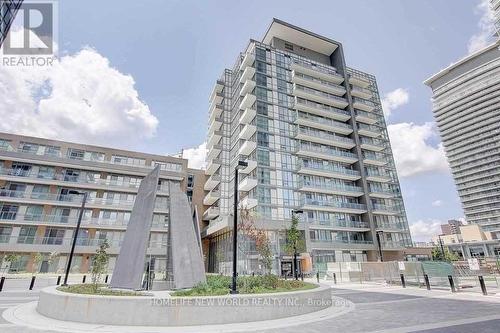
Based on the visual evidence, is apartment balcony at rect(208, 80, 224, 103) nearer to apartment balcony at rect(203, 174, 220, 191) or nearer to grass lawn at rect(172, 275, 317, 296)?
apartment balcony at rect(203, 174, 220, 191)

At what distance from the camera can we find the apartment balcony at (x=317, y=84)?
4922cm

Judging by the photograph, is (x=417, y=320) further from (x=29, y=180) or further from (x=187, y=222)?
(x=29, y=180)

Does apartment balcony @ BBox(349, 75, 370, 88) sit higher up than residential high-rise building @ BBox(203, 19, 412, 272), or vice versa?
apartment balcony @ BBox(349, 75, 370, 88)

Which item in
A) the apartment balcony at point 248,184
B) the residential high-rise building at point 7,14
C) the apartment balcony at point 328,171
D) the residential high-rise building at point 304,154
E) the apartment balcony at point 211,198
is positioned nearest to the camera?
Answer: the residential high-rise building at point 7,14

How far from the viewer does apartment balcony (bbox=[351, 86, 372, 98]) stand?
5393cm

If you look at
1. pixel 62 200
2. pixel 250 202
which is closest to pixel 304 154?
pixel 250 202

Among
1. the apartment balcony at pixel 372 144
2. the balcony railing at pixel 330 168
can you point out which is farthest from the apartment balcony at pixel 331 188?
the apartment balcony at pixel 372 144

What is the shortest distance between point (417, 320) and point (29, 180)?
50.2 metres

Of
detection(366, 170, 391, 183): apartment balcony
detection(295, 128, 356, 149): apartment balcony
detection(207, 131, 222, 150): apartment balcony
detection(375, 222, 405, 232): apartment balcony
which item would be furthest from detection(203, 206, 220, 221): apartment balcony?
detection(366, 170, 391, 183): apartment balcony

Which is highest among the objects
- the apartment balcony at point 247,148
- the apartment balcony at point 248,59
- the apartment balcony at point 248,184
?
the apartment balcony at point 248,59

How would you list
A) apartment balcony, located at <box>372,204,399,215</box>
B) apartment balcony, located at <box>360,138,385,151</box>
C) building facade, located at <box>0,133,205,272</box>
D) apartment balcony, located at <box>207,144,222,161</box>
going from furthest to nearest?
apartment balcony, located at <box>207,144,222,161</box>, apartment balcony, located at <box>360,138,385,151</box>, apartment balcony, located at <box>372,204,399,215</box>, building facade, located at <box>0,133,205,272</box>

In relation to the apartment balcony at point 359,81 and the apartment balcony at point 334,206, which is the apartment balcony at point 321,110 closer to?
the apartment balcony at point 359,81

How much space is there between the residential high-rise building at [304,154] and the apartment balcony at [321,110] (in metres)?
0.27

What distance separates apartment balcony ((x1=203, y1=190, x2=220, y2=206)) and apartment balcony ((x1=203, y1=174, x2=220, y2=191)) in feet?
4.73
